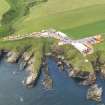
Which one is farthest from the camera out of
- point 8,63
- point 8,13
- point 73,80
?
point 8,13

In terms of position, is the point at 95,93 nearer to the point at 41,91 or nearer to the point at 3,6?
the point at 41,91

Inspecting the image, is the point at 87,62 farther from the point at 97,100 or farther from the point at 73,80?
the point at 97,100

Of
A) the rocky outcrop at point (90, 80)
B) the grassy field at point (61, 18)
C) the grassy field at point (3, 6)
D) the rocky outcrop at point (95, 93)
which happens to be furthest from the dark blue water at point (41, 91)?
the grassy field at point (3, 6)

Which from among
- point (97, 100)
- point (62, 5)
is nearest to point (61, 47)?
point (97, 100)

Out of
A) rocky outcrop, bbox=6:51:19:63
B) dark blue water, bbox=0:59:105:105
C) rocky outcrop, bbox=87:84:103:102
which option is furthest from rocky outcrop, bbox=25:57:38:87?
rocky outcrop, bbox=87:84:103:102

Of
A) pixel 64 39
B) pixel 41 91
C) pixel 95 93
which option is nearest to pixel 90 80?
pixel 95 93

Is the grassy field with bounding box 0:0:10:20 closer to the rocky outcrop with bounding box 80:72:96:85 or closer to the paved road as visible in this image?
the paved road
